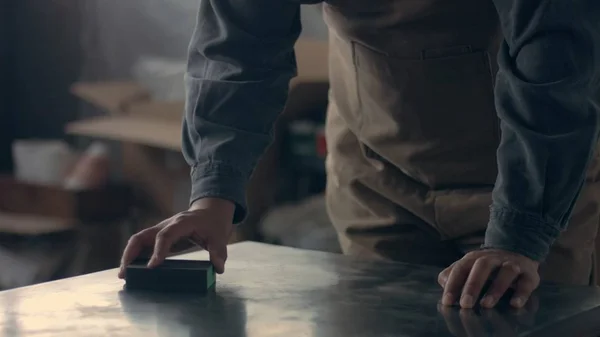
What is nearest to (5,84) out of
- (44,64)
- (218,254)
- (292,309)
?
(44,64)

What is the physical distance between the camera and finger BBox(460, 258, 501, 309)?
797 mm

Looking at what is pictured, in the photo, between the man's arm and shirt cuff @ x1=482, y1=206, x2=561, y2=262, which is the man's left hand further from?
the man's arm

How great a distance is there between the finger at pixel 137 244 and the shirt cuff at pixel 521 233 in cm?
34

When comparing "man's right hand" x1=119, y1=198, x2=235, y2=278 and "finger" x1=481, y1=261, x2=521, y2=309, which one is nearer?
"finger" x1=481, y1=261, x2=521, y2=309

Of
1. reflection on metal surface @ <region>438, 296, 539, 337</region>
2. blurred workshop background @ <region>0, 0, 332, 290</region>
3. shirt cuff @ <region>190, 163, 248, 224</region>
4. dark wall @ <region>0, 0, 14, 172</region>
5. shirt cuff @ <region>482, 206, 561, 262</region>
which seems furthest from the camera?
dark wall @ <region>0, 0, 14, 172</region>

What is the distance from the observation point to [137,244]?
0.94m

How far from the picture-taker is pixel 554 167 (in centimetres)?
86

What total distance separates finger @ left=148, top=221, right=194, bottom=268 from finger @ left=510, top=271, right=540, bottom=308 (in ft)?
1.10

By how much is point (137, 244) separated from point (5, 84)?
2409 mm

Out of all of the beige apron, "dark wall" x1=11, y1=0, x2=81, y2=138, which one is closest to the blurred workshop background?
"dark wall" x1=11, y1=0, x2=81, y2=138

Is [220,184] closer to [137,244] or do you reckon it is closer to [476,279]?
[137,244]

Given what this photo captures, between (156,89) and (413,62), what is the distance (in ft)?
6.18

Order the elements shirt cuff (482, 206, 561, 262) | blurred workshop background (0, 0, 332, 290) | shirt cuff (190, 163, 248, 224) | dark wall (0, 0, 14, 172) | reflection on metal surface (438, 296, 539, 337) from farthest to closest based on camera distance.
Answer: dark wall (0, 0, 14, 172)
blurred workshop background (0, 0, 332, 290)
shirt cuff (190, 163, 248, 224)
shirt cuff (482, 206, 561, 262)
reflection on metal surface (438, 296, 539, 337)

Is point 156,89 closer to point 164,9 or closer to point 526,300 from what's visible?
point 164,9
